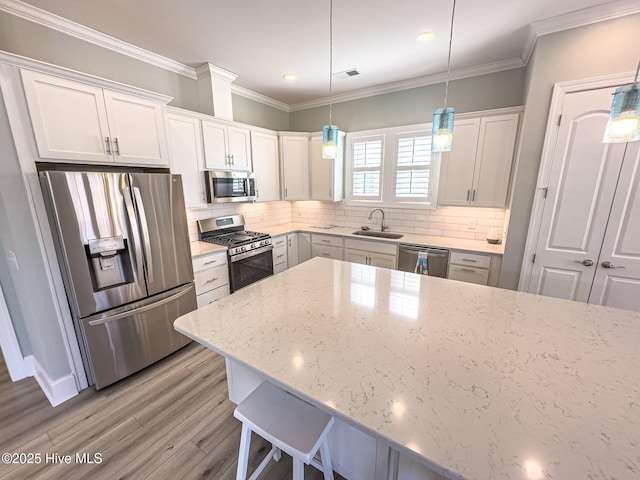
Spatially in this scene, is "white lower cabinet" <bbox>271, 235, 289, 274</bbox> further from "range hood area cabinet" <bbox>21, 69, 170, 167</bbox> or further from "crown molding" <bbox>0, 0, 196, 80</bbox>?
"crown molding" <bbox>0, 0, 196, 80</bbox>

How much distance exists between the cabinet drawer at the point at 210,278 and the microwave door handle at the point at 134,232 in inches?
23.9

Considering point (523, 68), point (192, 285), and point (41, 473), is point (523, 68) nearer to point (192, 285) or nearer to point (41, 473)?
point (192, 285)

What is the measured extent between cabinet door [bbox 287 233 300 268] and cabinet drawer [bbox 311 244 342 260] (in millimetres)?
282

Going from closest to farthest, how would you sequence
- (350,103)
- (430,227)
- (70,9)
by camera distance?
(70,9) → (430,227) → (350,103)

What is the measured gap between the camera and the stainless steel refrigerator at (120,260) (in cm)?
175

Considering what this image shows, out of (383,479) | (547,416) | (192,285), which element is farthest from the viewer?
(192,285)

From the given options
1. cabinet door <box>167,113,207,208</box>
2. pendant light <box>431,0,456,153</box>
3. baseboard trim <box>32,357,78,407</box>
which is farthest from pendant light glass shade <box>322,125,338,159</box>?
baseboard trim <box>32,357,78,407</box>

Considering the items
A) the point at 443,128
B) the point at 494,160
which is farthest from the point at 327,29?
the point at 494,160

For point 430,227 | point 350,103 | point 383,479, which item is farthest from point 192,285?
point 350,103

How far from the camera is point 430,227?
3443mm

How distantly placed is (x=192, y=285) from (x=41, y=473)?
4.66ft

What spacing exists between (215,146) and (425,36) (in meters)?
2.34

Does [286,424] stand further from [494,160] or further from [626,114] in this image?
[494,160]

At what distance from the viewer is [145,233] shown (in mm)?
2080
